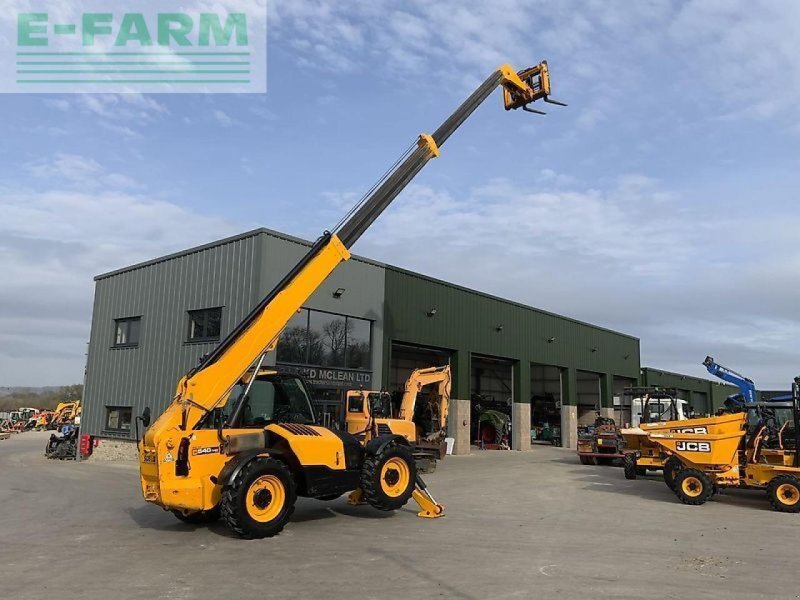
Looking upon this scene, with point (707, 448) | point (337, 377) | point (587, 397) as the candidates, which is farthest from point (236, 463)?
point (587, 397)

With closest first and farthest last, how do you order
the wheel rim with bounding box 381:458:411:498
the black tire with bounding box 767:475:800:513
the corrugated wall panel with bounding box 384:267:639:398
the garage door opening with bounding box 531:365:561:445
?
the wheel rim with bounding box 381:458:411:498 < the black tire with bounding box 767:475:800:513 < the corrugated wall panel with bounding box 384:267:639:398 < the garage door opening with bounding box 531:365:561:445

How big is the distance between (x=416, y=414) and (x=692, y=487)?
12250mm

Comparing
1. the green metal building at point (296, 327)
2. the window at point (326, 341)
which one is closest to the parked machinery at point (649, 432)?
the green metal building at point (296, 327)

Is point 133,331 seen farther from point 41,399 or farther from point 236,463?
point 41,399

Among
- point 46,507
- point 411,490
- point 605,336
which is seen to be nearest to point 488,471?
point 411,490

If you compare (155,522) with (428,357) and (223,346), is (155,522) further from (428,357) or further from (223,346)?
(428,357)

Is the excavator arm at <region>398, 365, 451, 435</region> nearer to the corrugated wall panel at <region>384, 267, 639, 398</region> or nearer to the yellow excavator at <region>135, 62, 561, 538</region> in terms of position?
the corrugated wall panel at <region>384, 267, 639, 398</region>

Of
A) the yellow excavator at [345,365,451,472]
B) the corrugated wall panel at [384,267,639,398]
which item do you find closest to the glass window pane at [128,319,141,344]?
the corrugated wall panel at [384,267,639,398]

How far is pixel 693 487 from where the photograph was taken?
43.3 feet

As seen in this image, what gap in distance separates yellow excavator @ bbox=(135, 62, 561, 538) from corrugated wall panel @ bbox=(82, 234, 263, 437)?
8398mm

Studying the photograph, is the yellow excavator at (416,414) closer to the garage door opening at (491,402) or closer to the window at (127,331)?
the garage door opening at (491,402)

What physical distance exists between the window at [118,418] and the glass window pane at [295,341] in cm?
726

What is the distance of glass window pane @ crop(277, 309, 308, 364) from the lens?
61.7 feet

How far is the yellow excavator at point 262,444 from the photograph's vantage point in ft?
28.6
